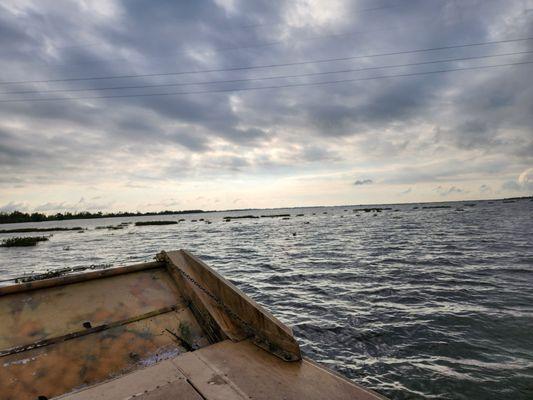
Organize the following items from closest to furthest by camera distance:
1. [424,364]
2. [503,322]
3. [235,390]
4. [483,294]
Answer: [235,390] < [424,364] < [503,322] < [483,294]

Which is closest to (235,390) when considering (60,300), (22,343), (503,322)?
(22,343)

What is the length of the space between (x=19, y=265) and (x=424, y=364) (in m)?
23.5

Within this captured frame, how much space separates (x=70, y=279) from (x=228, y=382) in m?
3.94

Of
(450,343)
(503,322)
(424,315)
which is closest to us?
(450,343)

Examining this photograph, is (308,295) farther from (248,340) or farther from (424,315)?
(248,340)

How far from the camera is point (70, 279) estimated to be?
5125 millimetres

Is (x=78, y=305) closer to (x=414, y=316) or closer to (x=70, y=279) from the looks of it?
(x=70, y=279)

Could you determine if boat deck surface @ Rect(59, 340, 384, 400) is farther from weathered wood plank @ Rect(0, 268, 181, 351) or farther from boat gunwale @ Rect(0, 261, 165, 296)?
boat gunwale @ Rect(0, 261, 165, 296)

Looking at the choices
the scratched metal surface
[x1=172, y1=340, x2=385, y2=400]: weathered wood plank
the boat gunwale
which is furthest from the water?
the boat gunwale

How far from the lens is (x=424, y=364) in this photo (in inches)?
220

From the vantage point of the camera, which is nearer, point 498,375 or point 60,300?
point 60,300

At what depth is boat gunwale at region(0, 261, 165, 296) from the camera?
4.57m

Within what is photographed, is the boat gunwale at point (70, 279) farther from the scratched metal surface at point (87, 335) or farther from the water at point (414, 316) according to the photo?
the water at point (414, 316)

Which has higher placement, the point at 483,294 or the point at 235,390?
the point at 235,390
